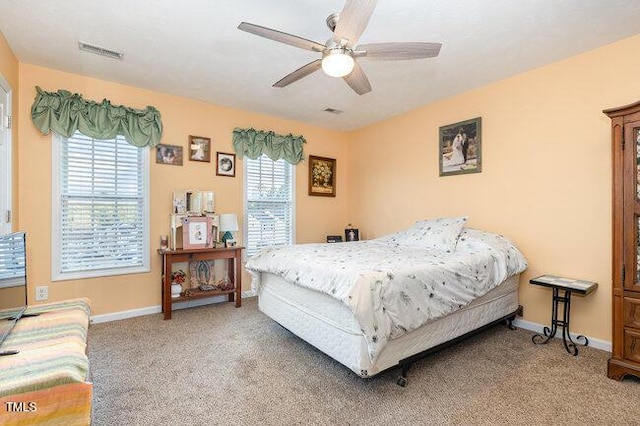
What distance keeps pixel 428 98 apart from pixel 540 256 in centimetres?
214

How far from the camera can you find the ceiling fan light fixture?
191cm

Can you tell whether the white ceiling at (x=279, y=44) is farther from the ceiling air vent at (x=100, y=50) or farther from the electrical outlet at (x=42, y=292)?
the electrical outlet at (x=42, y=292)

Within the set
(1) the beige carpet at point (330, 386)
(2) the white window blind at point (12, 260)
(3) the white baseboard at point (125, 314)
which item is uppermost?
(2) the white window blind at point (12, 260)

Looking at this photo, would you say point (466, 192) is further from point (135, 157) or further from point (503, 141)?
point (135, 157)

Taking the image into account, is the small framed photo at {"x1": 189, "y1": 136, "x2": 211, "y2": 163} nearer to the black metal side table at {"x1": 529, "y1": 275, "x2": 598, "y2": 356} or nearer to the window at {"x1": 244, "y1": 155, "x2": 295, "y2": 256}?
the window at {"x1": 244, "y1": 155, "x2": 295, "y2": 256}

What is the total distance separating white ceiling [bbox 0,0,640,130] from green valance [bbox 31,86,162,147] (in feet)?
0.98

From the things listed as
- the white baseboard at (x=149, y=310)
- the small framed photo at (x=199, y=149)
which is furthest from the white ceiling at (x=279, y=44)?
the white baseboard at (x=149, y=310)

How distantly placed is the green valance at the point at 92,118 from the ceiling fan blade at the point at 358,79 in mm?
2423

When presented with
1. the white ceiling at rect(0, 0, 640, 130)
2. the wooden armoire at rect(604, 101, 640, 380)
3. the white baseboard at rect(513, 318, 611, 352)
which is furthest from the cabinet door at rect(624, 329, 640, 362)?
the white ceiling at rect(0, 0, 640, 130)

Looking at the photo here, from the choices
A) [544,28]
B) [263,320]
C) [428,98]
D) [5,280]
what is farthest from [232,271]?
[544,28]

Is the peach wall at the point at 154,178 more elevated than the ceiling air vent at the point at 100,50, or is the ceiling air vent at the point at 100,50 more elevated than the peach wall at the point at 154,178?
the ceiling air vent at the point at 100,50

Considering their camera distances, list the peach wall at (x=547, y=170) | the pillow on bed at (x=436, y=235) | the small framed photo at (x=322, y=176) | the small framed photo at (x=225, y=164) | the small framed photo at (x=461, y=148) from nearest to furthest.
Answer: the peach wall at (x=547, y=170) < the pillow on bed at (x=436, y=235) < the small framed photo at (x=461, y=148) < the small framed photo at (x=225, y=164) < the small framed photo at (x=322, y=176)

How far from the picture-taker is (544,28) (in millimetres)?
2375

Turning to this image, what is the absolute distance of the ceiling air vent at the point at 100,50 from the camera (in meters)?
2.65
